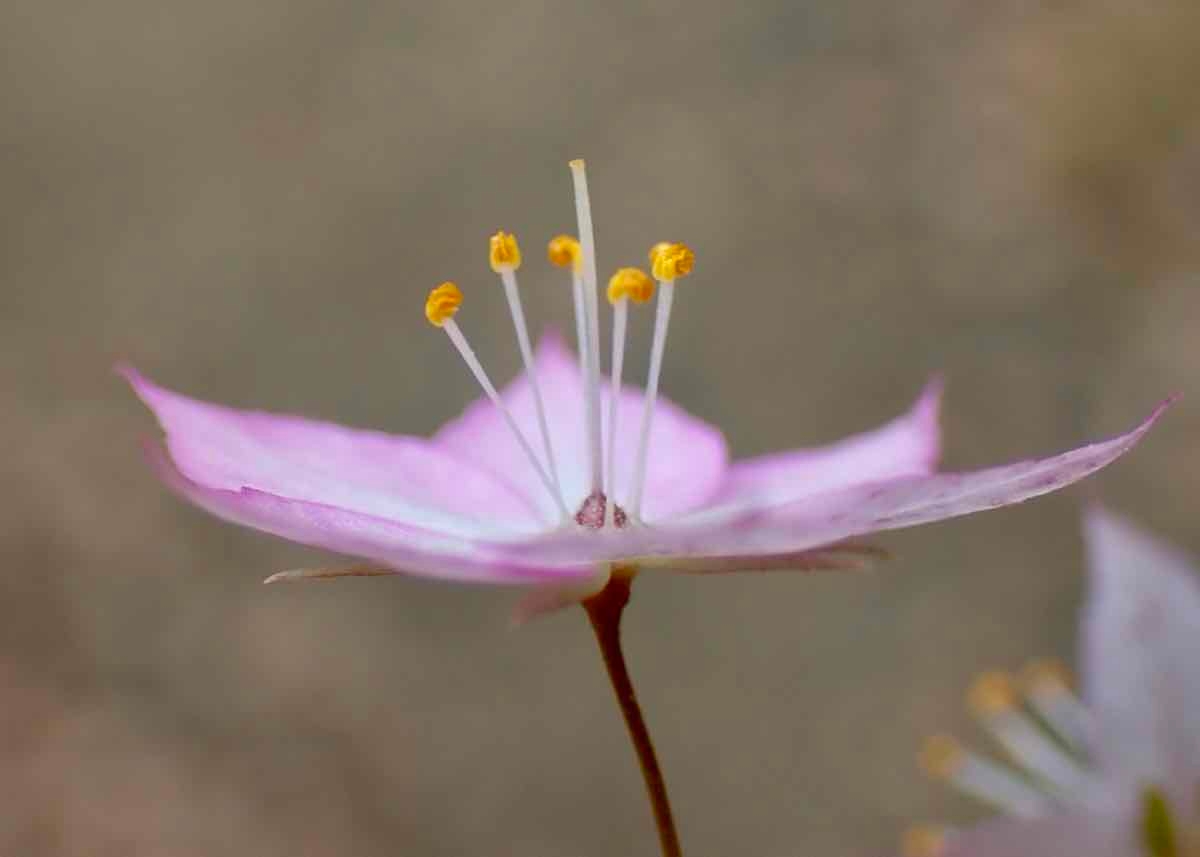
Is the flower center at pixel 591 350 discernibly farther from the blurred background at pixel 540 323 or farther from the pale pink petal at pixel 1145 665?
the blurred background at pixel 540 323

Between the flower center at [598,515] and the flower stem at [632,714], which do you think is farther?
the flower center at [598,515]

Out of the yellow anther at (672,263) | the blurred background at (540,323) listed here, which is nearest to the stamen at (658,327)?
the yellow anther at (672,263)

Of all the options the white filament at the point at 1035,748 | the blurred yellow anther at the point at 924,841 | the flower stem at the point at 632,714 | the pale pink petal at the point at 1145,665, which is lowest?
the white filament at the point at 1035,748

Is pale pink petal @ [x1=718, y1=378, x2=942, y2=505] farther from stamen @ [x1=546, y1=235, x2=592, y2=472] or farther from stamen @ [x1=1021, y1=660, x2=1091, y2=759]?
stamen @ [x1=1021, y1=660, x2=1091, y2=759]

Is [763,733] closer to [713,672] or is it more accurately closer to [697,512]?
[713,672]

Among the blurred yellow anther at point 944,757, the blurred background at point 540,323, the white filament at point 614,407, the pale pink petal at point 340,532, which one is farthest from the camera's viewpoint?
the blurred background at point 540,323

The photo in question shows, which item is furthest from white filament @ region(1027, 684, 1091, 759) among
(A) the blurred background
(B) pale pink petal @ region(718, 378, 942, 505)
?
(A) the blurred background

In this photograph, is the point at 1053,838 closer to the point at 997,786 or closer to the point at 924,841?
the point at 924,841

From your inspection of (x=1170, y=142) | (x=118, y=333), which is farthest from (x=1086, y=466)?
(x=118, y=333)
